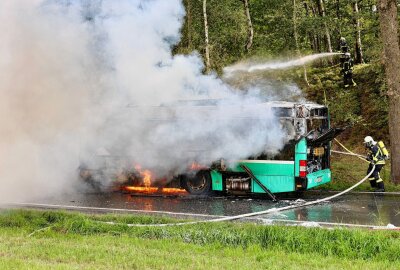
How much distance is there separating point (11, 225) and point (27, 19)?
17.9ft

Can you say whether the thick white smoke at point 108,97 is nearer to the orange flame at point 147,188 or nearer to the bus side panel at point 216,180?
the orange flame at point 147,188

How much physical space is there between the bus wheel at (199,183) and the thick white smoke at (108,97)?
0.46 metres

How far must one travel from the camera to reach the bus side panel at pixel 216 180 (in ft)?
48.5

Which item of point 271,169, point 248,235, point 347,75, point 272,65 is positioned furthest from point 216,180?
point 272,65

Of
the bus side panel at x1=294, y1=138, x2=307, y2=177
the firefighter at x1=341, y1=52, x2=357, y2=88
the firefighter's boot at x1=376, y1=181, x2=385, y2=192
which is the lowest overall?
the firefighter's boot at x1=376, y1=181, x2=385, y2=192

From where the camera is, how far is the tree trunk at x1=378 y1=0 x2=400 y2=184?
15781 millimetres

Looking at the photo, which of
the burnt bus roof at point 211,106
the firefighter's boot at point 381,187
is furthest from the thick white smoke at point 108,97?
the firefighter's boot at point 381,187

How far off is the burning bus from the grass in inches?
171

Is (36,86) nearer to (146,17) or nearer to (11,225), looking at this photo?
(146,17)

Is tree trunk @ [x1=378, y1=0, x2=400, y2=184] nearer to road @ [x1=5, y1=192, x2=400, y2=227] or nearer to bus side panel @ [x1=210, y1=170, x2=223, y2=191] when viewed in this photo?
road @ [x1=5, y1=192, x2=400, y2=227]

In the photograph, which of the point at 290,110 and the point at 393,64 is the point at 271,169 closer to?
the point at 290,110

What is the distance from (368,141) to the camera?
15336 mm

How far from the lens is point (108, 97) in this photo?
14.2 meters

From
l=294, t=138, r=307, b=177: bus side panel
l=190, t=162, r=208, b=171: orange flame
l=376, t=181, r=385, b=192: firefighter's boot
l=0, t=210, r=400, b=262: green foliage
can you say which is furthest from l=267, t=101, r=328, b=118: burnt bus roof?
l=0, t=210, r=400, b=262: green foliage
